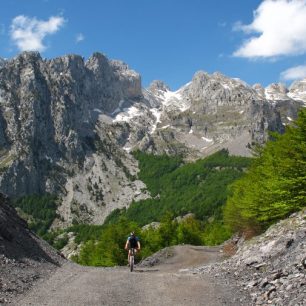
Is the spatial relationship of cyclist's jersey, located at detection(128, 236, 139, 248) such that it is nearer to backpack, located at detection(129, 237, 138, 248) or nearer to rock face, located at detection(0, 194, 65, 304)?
backpack, located at detection(129, 237, 138, 248)

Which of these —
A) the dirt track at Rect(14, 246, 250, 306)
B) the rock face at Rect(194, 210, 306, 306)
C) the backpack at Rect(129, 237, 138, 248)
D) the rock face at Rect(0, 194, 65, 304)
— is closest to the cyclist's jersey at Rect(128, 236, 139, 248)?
the backpack at Rect(129, 237, 138, 248)

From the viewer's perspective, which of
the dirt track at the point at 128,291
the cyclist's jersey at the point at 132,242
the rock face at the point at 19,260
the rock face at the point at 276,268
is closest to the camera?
the rock face at the point at 276,268

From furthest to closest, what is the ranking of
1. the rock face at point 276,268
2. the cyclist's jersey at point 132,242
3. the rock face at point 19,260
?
1. the cyclist's jersey at point 132,242
2. the rock face at point 19,260
3. the rock face at point 276,268

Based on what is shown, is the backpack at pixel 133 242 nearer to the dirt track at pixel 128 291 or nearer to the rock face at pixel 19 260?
the rock face at pixel 19 260

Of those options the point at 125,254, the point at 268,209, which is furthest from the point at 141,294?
the point at 125,254

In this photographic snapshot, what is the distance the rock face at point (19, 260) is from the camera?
2283cm

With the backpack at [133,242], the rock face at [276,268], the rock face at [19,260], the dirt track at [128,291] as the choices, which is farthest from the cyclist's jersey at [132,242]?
the rock face at [276,268]

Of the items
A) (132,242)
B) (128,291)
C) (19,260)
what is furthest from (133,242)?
(128,291)

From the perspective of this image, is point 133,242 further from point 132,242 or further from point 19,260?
point 19,260

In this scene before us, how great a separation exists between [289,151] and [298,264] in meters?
18.0

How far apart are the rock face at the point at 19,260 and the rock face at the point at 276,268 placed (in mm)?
11737

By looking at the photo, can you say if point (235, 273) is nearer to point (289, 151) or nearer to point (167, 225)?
point (289, 151)

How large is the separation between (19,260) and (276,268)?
1674 centimetres

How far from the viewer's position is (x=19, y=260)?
94.0 ft
